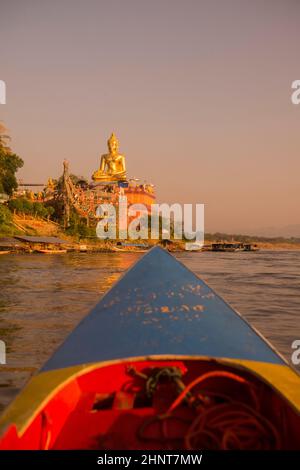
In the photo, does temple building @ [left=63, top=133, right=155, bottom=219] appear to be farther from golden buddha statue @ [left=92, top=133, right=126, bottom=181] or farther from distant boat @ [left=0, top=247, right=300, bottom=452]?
Answer: distant boat @ [left=0, top=247, right=300, bottom=452]

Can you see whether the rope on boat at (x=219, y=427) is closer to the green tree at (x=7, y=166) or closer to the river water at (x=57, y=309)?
the river water at (x=57, y=309)

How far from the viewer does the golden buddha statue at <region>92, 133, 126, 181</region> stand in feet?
191

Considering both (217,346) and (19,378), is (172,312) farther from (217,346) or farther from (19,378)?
(19,378)

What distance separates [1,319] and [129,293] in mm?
5149

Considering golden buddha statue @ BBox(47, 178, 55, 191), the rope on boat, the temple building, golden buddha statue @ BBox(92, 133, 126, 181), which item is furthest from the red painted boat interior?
golden buddha statue @ BBox(92, 133, 126, 181)

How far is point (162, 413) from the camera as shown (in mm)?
2799

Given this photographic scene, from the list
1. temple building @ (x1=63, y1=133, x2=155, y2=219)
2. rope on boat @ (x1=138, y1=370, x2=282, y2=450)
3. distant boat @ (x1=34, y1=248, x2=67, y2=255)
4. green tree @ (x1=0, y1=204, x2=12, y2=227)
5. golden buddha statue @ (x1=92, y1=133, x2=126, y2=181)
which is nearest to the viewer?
rope on boat @ (x1=138, y1=370, x2=282, y2=450)

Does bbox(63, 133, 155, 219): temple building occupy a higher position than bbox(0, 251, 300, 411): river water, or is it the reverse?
bbox(63, 133, 155, 219): temple building

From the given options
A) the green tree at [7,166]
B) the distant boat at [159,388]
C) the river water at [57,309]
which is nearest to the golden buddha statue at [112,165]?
the green tree at [7,166]

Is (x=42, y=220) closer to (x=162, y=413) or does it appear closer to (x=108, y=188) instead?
(x=108, y=188)

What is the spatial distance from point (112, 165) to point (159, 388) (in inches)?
2244

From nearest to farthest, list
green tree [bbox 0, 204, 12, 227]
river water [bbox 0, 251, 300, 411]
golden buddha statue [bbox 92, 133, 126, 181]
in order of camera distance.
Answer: river water [bbox 0, 251, 300, 411] < green tree [bbox 0, 204, 12, 227] < golden buddha statue [bbox 92, 133, 126, 181]
